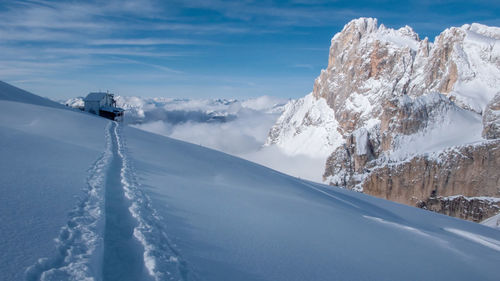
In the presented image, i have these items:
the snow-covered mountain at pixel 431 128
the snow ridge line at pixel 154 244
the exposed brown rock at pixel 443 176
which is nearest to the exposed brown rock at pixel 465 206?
the snow-covered mountain at pixel 431 128

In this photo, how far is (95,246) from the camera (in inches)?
172

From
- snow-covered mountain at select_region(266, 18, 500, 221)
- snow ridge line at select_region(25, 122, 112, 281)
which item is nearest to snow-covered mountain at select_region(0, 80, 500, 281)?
snow ridge line at select_region(25, 122, 112, 281)

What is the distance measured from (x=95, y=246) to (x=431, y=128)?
11257 centimetres

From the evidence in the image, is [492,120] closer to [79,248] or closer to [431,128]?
[431,128]

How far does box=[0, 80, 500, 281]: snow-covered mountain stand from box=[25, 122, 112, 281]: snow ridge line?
0.02 m

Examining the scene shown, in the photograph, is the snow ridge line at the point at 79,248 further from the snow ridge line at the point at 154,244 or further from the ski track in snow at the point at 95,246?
the snow ridge line at the point at 154,244

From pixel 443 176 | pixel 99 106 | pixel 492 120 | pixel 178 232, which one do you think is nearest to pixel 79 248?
pixel 178 232

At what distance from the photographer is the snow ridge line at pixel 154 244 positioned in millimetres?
4095

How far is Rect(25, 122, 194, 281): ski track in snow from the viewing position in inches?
144

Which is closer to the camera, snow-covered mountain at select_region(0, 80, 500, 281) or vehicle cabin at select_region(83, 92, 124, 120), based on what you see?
snow-covered mountain at select_region(0, 80, 500, 281)

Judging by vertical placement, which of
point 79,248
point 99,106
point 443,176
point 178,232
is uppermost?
point 443,176

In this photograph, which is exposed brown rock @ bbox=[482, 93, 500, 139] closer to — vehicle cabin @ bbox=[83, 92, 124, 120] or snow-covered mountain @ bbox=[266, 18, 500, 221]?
snow-covered mountain @ bbox=[266, 18, 500, 221]

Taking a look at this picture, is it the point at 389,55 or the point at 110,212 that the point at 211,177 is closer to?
the point at 110,212

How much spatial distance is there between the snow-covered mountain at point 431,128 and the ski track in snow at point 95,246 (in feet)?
305
